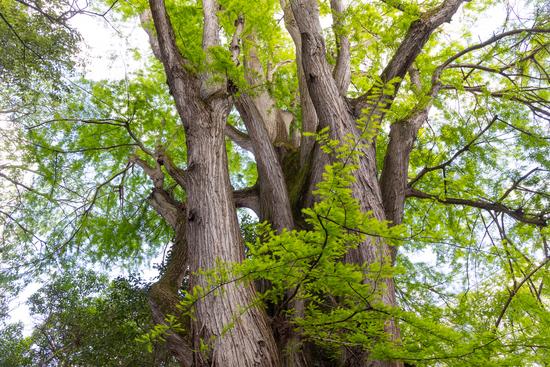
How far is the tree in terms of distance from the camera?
83.4 inches

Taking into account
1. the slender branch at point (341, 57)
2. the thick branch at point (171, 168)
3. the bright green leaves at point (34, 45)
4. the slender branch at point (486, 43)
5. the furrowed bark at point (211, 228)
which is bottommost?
the furrowed bark at point (211, 228)

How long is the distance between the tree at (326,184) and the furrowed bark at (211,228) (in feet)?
0.05

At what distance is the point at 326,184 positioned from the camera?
5.27 feet

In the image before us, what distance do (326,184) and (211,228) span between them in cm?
181

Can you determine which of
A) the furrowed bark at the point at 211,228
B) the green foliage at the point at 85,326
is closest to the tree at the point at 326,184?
the furrowed bark at the point at 211,228

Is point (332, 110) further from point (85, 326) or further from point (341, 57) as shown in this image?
point (85, 326)

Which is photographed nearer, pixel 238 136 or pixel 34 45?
pixel 34 45

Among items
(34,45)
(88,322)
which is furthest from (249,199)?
(88,322)

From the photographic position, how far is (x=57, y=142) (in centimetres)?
691

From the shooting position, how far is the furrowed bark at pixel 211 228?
8.80 ft

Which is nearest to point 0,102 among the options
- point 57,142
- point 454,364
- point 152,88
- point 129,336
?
point 57,142

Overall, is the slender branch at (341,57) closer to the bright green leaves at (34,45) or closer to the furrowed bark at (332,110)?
the furrowed bark at (332,110)

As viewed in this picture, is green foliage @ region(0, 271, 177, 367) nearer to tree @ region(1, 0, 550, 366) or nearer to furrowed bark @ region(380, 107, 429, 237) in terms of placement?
tree @ region(1, 0, 550, 366)

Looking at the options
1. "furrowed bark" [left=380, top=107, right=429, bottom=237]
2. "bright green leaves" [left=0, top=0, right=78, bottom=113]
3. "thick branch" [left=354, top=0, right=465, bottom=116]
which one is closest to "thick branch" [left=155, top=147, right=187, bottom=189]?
"bright green leaves" [left=0, top=0, right=78, bottom=113]
